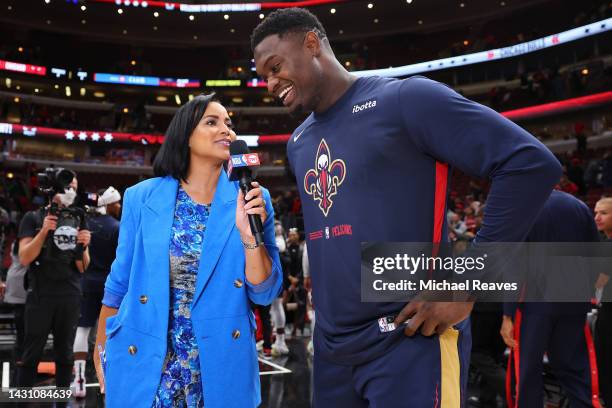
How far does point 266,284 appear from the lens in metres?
2.17

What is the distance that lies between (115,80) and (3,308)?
887 inches

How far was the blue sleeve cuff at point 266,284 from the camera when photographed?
217 cm

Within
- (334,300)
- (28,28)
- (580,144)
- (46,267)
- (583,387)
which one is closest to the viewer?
(334,300)

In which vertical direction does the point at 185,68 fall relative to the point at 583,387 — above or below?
above

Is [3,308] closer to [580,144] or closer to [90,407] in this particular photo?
[90,407]

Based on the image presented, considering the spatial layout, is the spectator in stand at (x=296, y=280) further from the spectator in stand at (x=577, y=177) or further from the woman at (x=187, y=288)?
the spectator in stand at (x=577, y=177)

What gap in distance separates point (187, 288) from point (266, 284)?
310 mm

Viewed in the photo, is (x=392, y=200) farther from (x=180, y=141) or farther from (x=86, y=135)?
(x=86, y=135)

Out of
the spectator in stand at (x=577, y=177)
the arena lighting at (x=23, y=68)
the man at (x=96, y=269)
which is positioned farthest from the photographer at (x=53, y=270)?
the arena lighting at (x=23, y=68)

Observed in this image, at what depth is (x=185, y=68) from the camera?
1254 inches

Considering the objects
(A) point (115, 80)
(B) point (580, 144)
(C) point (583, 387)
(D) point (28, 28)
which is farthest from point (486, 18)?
(C) point (583, 387)

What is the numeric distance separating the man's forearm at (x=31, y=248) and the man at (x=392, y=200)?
3336 mm

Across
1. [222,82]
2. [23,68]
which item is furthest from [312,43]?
[23,68]

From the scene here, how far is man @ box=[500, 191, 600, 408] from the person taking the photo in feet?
12.2
